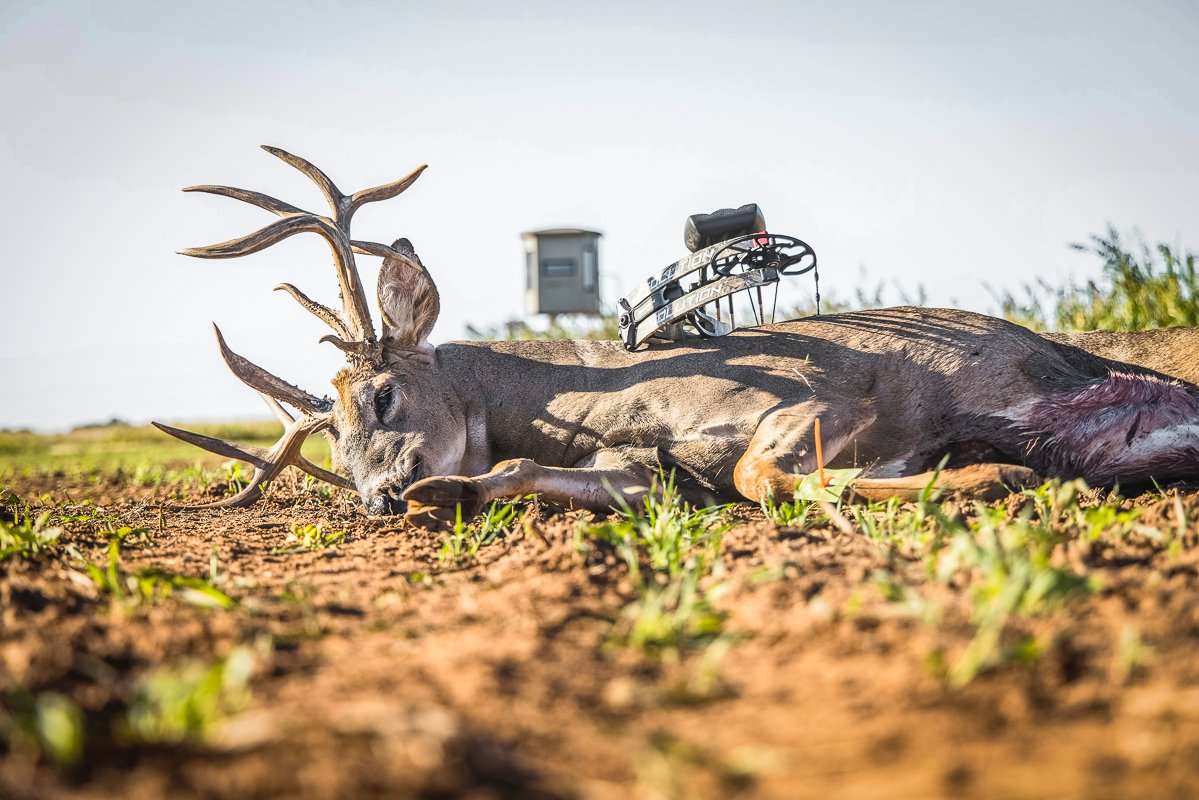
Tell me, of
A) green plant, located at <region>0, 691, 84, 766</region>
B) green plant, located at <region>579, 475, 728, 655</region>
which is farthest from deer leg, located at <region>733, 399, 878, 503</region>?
green plant, located at <region>0, 691, 84, 766</region>

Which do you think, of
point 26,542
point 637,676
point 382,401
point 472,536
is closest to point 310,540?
point 472,536

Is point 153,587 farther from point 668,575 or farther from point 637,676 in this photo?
point 637,676

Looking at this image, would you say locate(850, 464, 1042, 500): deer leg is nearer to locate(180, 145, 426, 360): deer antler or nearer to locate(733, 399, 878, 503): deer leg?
locate(733, 399, 878, 503): deer leg

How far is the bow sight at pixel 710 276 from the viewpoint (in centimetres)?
555

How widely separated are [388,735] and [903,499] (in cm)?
322

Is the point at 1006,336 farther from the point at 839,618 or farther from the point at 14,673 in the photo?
the point at 14,673

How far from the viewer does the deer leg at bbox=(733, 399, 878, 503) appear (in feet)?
15.5

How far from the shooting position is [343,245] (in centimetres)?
575

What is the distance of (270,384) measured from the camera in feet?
20.2

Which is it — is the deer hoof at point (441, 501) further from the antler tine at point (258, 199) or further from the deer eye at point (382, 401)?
the antler tine at point (258, 199)

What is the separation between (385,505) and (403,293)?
1331 mm

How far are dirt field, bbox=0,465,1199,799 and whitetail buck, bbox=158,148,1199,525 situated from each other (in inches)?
67.5

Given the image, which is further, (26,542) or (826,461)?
(826,461)

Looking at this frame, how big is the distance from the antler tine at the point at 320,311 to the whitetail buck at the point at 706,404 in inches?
0.5
